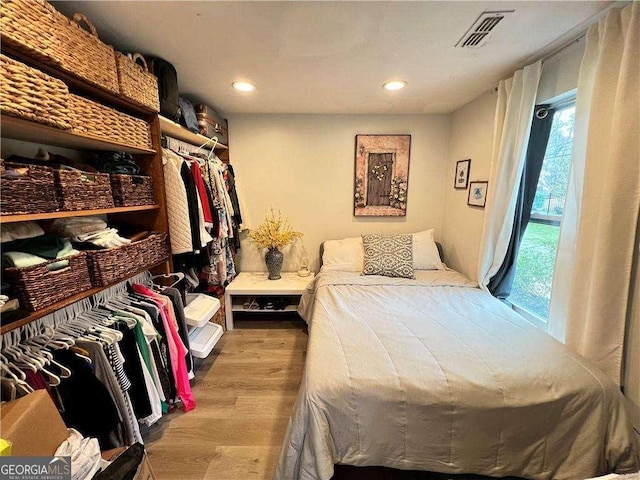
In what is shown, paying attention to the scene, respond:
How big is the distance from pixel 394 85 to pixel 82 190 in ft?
6.94

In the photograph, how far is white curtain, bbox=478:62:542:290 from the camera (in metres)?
1.70

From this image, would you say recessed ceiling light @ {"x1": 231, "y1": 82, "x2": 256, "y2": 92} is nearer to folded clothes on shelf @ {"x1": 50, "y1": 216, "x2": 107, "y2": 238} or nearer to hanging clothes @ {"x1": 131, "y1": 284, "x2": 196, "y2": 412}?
folded clothes on shelf @ {"x1": 50, "y1": 216, "x2": 107, "y2": 238}

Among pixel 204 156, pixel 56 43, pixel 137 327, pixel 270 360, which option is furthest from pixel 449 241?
pixel 56 43

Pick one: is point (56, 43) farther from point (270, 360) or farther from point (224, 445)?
point (270, 360)

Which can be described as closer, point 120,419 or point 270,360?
point 120,419

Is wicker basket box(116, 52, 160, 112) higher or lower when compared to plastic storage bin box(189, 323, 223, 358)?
higher

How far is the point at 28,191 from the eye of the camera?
37.3 inches

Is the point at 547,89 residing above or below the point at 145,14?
below

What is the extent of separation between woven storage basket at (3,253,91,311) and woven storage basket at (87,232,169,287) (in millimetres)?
49

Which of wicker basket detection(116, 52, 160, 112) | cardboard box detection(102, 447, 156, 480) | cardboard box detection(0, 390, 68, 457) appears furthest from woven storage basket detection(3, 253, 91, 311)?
wicker basket detection(116, 52, 160, 112)

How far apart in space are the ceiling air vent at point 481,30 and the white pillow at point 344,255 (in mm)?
1812

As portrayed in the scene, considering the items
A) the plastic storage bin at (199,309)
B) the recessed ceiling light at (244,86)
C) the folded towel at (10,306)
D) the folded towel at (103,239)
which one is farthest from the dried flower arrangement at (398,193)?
the folded towel at (10,306)

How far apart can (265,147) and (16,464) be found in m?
2.74

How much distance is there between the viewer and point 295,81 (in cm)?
195
